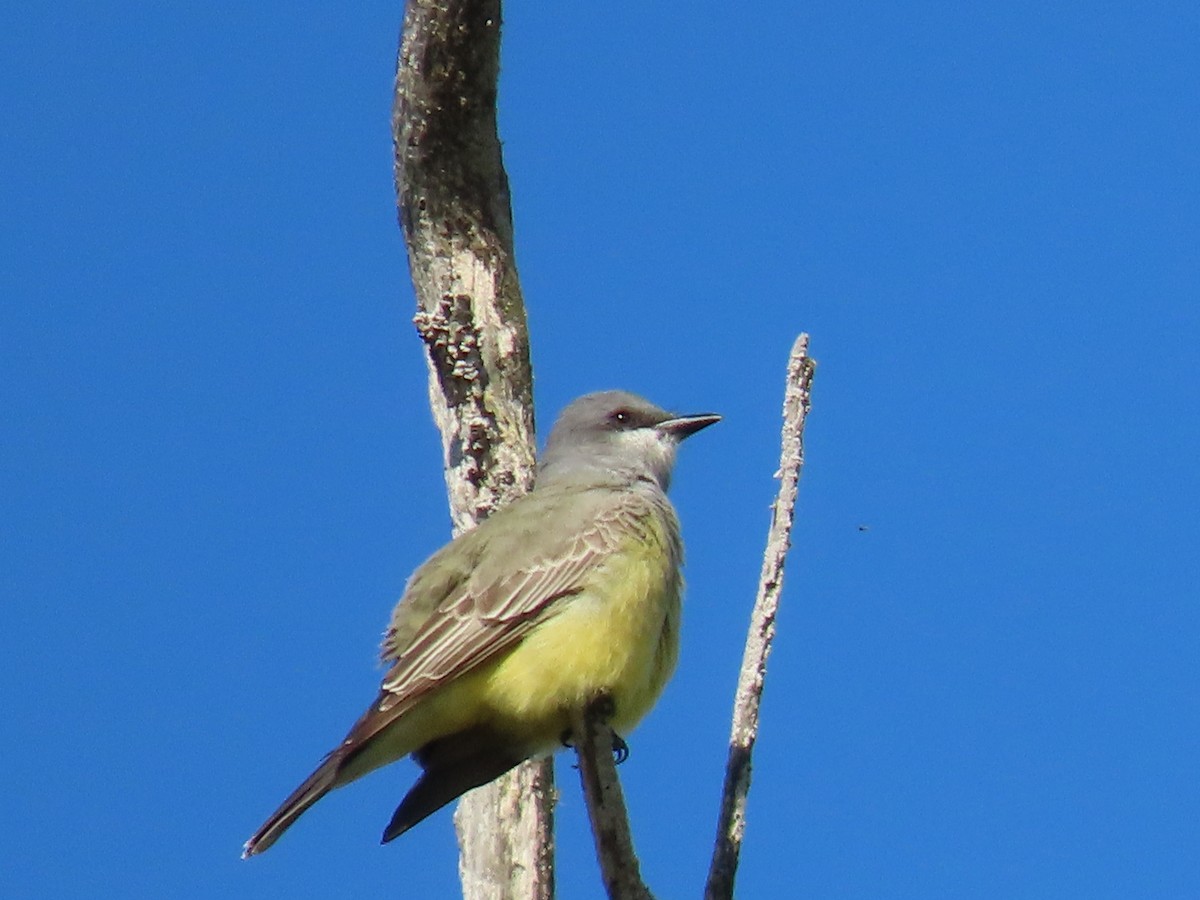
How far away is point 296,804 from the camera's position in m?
6.09

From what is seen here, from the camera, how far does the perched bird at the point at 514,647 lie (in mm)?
6527

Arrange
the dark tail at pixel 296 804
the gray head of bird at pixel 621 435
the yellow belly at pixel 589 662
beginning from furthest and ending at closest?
the gray head of bird at pixel 621 435
the yellow belly at pixel 589 662
the dark tail at pixel 296 804

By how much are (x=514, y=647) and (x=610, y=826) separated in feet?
4.35

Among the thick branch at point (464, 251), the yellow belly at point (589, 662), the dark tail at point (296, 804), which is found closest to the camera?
the dark tail at point (296, 804)

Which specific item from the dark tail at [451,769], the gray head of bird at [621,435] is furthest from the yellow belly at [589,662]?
the gray head of bird at [621,435]

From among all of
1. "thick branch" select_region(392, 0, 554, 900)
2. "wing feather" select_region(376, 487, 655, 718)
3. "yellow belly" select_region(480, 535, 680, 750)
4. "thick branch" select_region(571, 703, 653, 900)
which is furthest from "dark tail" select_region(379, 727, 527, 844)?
"thick branch" select_region(571, 703, 653, 900)

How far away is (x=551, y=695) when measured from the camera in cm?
661

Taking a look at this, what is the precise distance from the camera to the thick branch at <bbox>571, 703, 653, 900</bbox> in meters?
5.36

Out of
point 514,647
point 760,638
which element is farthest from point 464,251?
point 760,638

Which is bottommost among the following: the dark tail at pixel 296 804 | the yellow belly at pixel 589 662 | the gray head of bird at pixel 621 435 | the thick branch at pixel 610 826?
the thick branch at pixel 610 826

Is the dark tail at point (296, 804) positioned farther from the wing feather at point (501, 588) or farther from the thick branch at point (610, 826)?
the thick branch at point (610, 826)

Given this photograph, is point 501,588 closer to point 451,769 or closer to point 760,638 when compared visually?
point 451,769

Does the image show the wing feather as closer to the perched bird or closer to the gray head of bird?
the perched bird

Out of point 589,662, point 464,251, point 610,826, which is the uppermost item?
point 464,251
